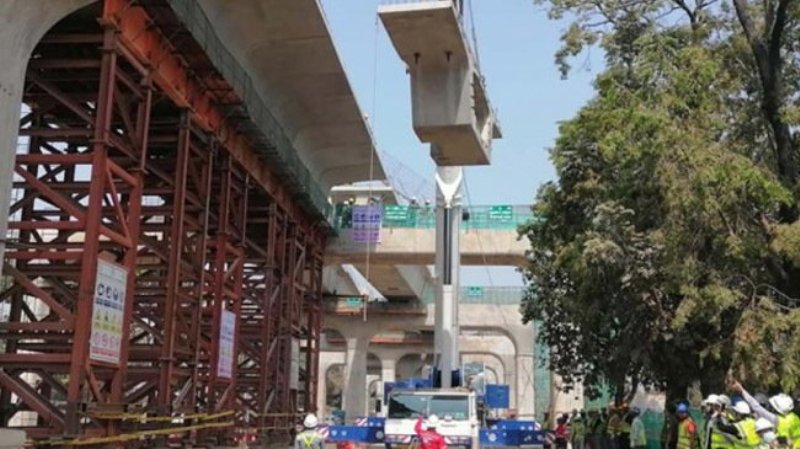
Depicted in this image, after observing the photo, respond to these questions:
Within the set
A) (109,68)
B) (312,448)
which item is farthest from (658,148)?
(109,68)

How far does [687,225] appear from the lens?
57.3ft

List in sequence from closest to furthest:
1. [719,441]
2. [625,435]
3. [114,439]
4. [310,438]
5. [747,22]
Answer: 1. [719,441]
2. [310,438]
3. [114,439]
4. [747,22]
5. [625,435]

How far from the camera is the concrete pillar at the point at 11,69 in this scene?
1209 cm

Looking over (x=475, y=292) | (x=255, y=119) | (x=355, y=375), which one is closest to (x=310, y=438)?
(x=255, y=119)

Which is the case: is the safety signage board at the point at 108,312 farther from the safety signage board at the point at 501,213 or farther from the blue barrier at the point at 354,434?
the safety signage board at the point at 501,213

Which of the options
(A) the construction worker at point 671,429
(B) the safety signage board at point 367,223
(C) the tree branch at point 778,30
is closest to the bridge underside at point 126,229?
(B) the safety signage board at point 367,223

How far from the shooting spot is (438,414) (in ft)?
76.2

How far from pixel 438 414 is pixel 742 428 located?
1257 cm

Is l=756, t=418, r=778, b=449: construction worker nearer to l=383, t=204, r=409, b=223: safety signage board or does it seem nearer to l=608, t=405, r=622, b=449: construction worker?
l=608, t=405, r=622, b=449: construction worker

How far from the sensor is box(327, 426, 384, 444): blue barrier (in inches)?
1120

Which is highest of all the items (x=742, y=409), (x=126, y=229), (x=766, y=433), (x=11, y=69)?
(x=11, y=69)

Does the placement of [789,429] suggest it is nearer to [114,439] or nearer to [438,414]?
[114,439]

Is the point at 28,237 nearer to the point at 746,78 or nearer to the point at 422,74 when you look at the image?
the point at 422,74

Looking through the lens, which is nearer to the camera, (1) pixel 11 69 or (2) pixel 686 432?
(1) pixel 11 69
